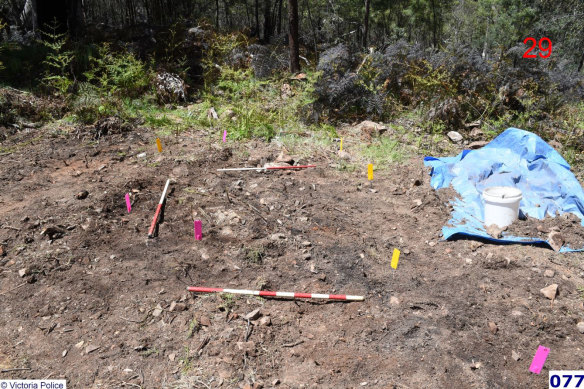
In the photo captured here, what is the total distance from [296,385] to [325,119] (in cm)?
413

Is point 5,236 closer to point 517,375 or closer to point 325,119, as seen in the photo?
point 517,375

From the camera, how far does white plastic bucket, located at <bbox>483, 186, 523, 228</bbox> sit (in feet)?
10.2

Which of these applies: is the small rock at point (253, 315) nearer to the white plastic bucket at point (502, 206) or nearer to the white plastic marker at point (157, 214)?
the white plastic marker at point (157, 214)

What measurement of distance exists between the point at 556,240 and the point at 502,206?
0.44 meters

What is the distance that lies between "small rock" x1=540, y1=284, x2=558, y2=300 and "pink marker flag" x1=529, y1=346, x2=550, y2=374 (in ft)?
2.06

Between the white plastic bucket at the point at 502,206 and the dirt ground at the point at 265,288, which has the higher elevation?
the white plastic bucket at the point at 502,206

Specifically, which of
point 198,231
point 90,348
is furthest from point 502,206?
point 90,348

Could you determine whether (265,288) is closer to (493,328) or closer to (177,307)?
(177,307)

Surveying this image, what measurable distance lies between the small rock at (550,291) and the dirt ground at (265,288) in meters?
0.04

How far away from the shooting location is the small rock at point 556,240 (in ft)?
9.70

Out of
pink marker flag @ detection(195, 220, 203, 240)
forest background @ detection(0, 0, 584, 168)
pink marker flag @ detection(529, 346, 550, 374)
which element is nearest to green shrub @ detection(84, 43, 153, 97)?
forest background @ detection(0, 0, 584, 168)

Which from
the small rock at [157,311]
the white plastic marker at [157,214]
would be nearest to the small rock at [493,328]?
the small rock at [157,311]

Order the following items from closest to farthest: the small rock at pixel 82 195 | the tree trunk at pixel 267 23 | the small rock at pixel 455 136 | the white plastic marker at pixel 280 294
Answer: the white plastic marker at pixel 280 294 < the small rock at pixel 82 195 < the small rock at pixel 455 136 < the tree trunk at pixel 267 23

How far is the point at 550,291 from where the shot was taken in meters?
2.53
